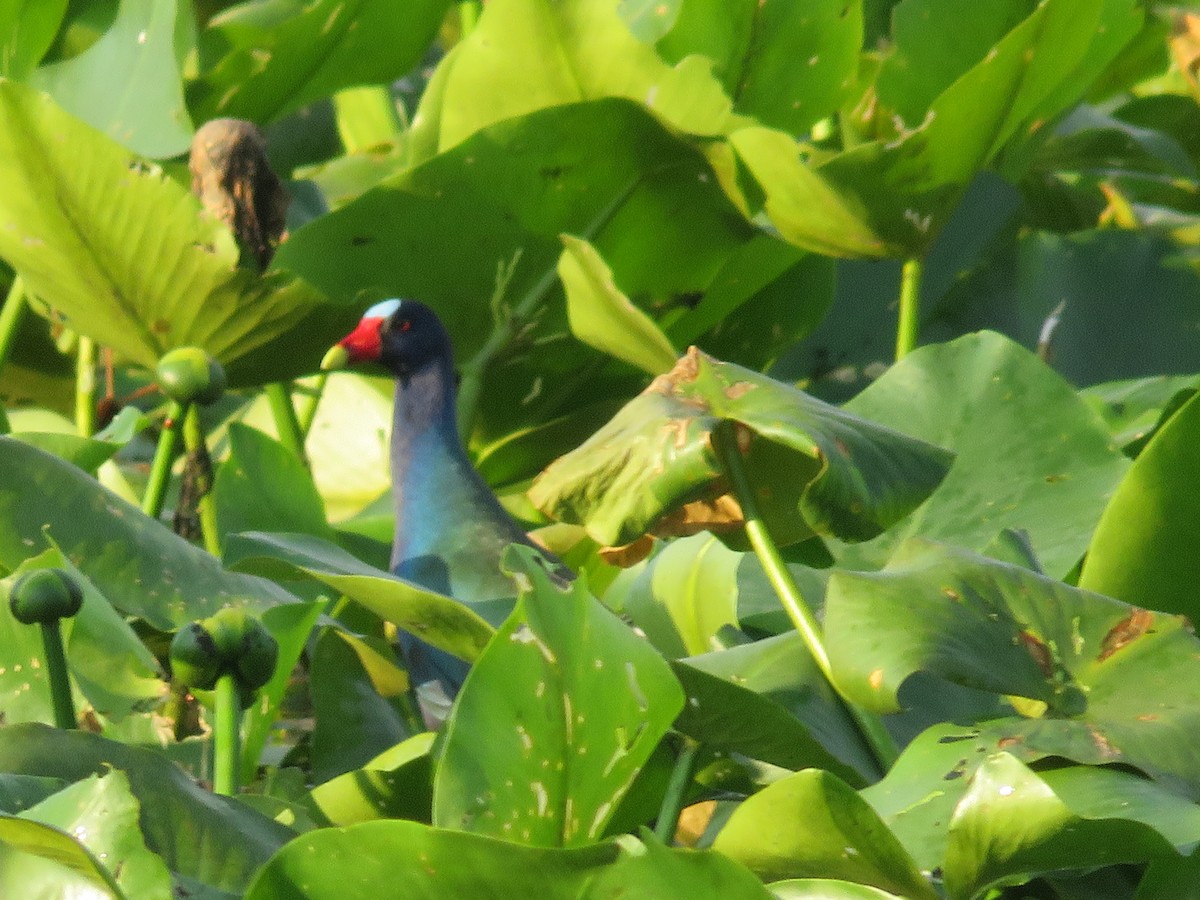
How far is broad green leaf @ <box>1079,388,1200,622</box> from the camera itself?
0.72 m

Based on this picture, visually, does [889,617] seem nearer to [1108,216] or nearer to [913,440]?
[913,440]

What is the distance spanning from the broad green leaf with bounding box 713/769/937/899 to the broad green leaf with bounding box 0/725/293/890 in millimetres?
166

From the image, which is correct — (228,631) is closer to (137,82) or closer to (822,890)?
(822,890)

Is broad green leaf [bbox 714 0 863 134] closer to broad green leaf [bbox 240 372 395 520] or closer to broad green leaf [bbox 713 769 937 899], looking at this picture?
broad green leaf [bbox 240 372 395 520]

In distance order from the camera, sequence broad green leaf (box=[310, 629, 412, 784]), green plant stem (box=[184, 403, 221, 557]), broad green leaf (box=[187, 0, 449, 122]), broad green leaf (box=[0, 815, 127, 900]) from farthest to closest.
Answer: broad green leaf (box=[187, 0, 449, 122]) < green plant stem (box=[184, 403, 221, 557]) < broad green leaf (box=[310, 629, 412, 784]) < broad green leaf (box=[0, 815, 127, 900])

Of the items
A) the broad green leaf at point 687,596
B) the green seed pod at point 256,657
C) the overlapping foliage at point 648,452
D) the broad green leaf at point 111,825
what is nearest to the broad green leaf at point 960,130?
the overlapping foliage at point 648,452

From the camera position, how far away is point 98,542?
83cm

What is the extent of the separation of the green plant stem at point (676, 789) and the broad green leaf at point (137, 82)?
2.03 feet

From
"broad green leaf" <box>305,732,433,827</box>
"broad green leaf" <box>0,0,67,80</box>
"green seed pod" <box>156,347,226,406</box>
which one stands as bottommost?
"broad green leaf" <box>305,732,433,827</box>

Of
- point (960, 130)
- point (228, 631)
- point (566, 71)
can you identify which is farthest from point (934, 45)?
point (228, 631)

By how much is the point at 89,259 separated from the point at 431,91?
314 millimetres

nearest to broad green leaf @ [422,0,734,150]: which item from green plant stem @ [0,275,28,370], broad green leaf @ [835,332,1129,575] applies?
broad green leaf @ [835,332,1129,575]

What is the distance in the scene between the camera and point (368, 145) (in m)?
1.58

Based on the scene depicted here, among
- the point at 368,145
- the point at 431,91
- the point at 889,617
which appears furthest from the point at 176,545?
the point at 368,145
